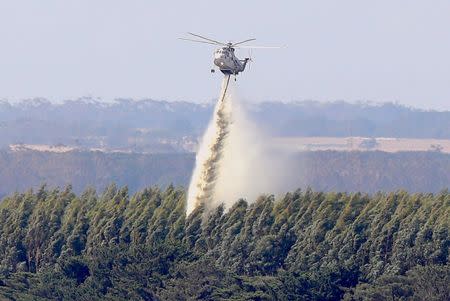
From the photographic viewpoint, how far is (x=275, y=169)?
13700 centimetres

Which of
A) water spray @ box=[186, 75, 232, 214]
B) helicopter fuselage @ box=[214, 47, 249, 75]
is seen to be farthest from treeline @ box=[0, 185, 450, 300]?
helicopter fuselage @ box=[214, 47, 249, 75]

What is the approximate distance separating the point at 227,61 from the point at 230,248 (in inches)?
470

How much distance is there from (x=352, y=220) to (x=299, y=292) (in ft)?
26.6

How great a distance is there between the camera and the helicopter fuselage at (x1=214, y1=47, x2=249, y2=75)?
10831 cm

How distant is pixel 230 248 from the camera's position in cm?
10388

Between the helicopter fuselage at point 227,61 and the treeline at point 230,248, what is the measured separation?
8.10 meters

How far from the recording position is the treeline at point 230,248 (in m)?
94.8

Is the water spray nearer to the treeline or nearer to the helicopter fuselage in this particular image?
the treeline

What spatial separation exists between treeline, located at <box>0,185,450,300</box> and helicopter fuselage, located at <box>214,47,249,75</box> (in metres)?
8.10

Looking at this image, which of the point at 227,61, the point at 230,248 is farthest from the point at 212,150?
the point at 230,248

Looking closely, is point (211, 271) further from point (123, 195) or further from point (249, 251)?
point (123, 195)

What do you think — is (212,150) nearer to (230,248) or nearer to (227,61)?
(227,61)

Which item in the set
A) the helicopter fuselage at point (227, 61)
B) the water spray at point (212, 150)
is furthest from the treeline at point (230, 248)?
the helicopter fuselage at point (227, 61)

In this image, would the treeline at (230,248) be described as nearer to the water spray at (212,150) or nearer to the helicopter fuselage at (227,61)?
the water spray at (212,150)
